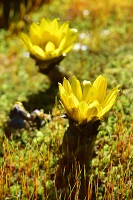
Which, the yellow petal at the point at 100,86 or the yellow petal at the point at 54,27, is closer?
the yellow petal at the point at 100,86

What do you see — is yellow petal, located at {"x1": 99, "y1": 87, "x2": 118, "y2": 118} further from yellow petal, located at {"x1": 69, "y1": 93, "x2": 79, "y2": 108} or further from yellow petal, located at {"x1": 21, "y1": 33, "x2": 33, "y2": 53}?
yellow petal, located at {"x1": 21, "y1": 33, "x2": 33, "y2": 53}

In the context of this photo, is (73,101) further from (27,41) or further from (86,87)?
(27,41)

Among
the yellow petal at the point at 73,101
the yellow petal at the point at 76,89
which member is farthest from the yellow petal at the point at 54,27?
the yellow petal at the point at 73,101

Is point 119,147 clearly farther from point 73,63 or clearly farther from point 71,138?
point 73,63

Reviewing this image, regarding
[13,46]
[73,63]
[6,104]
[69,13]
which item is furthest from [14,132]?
[69,13]

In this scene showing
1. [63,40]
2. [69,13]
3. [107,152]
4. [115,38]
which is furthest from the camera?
[69,13]

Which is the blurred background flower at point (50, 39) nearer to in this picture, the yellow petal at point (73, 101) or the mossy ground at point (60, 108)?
the mossy ground at point (60, 108)

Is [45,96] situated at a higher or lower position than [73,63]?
lower
